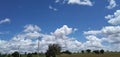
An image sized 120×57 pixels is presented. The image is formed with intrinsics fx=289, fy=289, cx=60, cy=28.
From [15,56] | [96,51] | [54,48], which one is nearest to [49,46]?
[54,48]

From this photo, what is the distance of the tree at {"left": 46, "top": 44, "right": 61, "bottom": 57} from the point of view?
16086cm

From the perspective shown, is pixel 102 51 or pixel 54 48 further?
pixel 102 51

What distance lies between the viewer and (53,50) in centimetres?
16312

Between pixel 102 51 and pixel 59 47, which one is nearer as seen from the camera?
pixel 59 47

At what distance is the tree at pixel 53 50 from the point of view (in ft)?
528

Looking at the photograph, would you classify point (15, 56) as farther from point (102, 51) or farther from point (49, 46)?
point (102, 51)

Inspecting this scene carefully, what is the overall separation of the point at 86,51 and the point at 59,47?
108ft

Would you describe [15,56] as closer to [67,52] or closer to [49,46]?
[49,46]

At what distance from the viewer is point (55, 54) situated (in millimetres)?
162125

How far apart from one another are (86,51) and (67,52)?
13803 mm

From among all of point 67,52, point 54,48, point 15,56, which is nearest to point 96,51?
point 67,52

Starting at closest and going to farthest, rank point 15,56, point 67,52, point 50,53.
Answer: point 50,53
point 15,56
point 67,52

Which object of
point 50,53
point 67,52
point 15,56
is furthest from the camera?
point 67,52

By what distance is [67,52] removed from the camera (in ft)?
634
